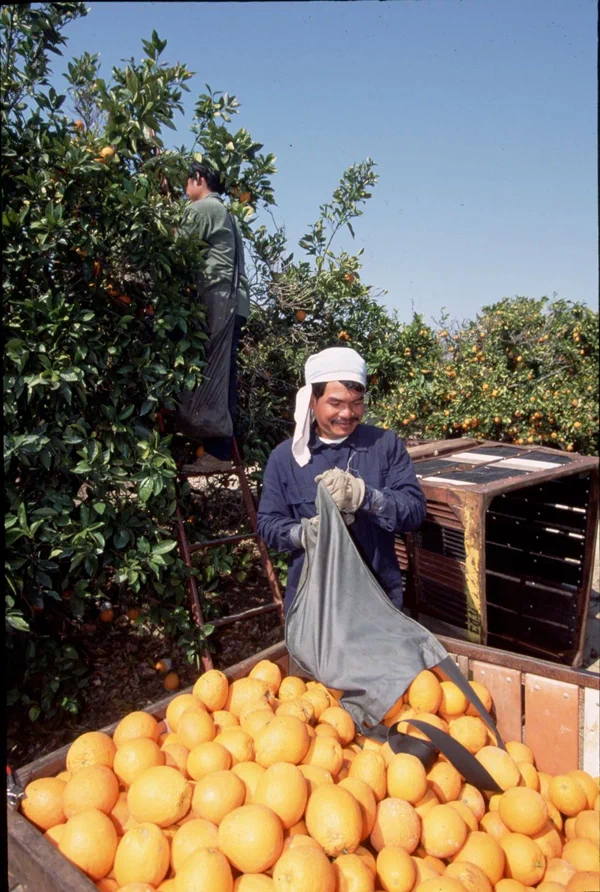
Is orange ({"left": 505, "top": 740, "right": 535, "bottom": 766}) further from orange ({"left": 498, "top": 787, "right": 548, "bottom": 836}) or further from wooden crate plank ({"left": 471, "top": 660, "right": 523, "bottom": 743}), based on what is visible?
orange ({"left": 498, "top": 787, "right": 548, "bottom": 836})

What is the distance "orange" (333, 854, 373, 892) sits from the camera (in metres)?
1.39

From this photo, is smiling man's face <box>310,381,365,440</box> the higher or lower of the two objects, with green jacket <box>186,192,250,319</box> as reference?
lower

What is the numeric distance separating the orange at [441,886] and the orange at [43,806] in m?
0.89

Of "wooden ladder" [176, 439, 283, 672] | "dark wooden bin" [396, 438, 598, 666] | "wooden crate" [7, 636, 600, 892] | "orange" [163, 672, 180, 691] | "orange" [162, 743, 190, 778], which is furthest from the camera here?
"orange" [163, 672, 180, 691]

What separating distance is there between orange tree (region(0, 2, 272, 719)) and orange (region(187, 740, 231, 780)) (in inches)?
40.6

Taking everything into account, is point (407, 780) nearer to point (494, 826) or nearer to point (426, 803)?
point (426, 803)

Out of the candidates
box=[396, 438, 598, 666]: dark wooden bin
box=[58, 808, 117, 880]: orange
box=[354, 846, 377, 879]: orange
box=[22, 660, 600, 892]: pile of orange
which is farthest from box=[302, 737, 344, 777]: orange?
box=[396, 438, 598, 666]: dark wooden bin

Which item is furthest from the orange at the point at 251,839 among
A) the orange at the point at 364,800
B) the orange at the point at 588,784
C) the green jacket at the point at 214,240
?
the green jacket at the point at 214,240

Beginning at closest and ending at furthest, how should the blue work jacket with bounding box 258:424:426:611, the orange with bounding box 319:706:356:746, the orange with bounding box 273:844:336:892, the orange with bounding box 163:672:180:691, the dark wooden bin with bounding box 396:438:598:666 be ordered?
the orange with bounding box 273:844:336:892, the orange with bounding box 319:706:356:746, the blue work jacket with bounding box 258:424:426:611, the dark wooden bin with bounding box 396:438:598:666, the orange with bounding box 163:672:180:691

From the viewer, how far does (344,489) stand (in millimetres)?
2291

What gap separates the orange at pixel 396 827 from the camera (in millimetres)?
1573

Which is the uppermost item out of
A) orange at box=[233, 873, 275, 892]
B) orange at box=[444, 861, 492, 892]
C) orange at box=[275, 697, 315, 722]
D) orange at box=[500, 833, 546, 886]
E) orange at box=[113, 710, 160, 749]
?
orange at box=[113, 710, 160, 749]

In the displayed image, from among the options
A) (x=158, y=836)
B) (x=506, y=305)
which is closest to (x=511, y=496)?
(x=158, y=836)

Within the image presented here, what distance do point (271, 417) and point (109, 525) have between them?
1.67m
